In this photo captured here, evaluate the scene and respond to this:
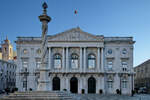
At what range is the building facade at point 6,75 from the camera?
61.2 meters

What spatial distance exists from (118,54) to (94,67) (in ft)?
21.6

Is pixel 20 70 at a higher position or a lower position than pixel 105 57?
lower

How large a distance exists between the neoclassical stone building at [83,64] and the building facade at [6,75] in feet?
44.9

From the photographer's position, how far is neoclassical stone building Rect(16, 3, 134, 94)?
48.5m

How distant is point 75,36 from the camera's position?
4938 cm

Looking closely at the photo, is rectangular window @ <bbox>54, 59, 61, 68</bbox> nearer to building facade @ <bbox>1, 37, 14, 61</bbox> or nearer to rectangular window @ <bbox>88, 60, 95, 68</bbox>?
rectangular window @ <bbox>88, 60, 95, 68</bbox>

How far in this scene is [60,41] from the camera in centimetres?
4909

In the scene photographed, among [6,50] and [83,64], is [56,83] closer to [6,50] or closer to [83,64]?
[83,64]

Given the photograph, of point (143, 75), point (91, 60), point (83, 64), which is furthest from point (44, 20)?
point (143, 75)

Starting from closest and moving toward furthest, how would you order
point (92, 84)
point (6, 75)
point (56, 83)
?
point (56, 83) → point (92, 84) → point (6, 75)

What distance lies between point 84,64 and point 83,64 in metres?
0.28

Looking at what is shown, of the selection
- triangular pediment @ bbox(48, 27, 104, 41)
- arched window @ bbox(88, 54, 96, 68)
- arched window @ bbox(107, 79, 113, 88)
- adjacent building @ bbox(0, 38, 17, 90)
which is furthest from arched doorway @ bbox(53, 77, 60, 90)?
adjacent building @ bbox(0, 38, 17, 90)

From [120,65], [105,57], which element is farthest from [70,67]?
[120,65]

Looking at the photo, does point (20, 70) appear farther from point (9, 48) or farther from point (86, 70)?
point (9, 48)
